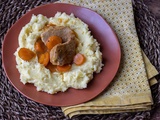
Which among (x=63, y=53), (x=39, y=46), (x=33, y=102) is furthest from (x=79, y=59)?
(x=33, y=102)

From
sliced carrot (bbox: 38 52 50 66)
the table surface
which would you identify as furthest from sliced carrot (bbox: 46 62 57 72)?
the table surface

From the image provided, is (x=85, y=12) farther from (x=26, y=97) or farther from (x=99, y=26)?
(x=26, y=97)

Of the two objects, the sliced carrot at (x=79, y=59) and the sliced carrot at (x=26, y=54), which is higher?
the sliced carrot at (x=26, y=54)

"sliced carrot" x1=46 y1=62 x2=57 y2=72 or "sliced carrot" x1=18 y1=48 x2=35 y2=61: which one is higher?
"sliced carrot" x1=18 y1=48 x2=35 y2=61

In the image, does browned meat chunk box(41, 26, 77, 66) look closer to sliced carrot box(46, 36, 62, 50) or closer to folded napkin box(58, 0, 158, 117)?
sliced carrot box(46, 36, 62, 50)

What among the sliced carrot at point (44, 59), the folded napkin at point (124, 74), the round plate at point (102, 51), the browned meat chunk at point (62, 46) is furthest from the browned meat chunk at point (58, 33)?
the folded napkin at point (124, 74)

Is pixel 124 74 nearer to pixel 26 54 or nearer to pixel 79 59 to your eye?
pixel 79 59

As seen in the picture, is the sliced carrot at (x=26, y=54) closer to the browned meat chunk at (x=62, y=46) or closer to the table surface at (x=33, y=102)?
the browned meat chunk at (x=62, y=46)
